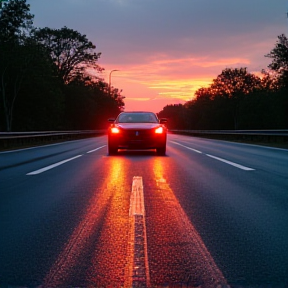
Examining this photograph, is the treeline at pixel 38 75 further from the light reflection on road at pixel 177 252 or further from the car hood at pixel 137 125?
the light reflection on road at pixel 177 252

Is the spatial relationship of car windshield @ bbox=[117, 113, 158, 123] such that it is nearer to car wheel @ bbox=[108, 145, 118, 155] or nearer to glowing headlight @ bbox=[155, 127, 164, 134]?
glowing headlight @ bbox=[155, 127, 164, 134]

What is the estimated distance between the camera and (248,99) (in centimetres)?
8456

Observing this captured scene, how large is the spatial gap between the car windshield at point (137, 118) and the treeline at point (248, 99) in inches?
1673

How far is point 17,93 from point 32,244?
47.0 metres

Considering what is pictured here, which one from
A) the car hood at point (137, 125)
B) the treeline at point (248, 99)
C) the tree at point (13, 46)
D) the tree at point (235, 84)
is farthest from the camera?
the tree at point (235, 84)

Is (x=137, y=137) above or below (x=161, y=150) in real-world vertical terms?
above

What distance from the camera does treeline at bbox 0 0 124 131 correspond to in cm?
4497

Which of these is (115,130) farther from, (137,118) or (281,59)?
(281,59)

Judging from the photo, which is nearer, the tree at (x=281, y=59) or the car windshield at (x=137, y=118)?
the car windshield at (x=137, y=118)

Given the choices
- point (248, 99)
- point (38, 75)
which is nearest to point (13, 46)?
point (38, 75)

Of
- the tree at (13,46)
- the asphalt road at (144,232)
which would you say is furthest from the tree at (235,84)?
the asphalt road at (144,232)

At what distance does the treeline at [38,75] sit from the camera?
148 feet

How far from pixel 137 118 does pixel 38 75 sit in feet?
108

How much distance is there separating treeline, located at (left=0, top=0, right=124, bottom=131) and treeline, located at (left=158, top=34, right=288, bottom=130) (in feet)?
91.6
